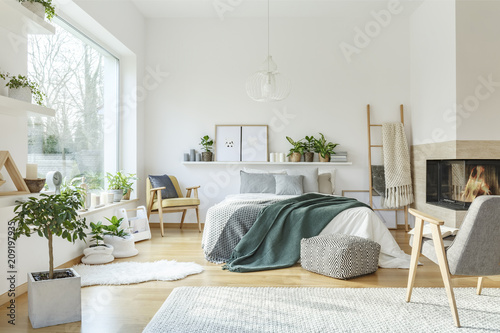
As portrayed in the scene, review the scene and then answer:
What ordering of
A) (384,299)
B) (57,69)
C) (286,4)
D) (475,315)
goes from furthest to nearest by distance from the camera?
(286,4) < (57,69) < (384,299) < (475,315)

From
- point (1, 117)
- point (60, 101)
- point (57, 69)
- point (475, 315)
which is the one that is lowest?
point (475, 315)

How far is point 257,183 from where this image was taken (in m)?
6.14

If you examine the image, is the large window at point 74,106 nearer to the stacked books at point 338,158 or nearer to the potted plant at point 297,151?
the potted plant at point 297,151

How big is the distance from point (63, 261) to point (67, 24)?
2.60 meters

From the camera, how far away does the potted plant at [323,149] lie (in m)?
6.52

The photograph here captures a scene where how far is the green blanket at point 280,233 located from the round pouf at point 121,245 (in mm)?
1201

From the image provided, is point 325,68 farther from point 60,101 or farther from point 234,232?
point 60,101

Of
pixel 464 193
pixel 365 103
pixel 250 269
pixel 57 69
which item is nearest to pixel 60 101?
pixel 57 69

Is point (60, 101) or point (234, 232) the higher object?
point (60, 101)

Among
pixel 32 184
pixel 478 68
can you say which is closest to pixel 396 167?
pixel 478 68

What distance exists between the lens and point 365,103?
6703mm

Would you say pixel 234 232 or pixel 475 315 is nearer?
pixel 475 315

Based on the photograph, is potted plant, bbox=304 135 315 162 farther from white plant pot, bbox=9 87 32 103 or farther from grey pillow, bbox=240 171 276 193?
white plant pot, bbox=9 87 32 103

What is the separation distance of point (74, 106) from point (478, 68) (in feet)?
15.7
